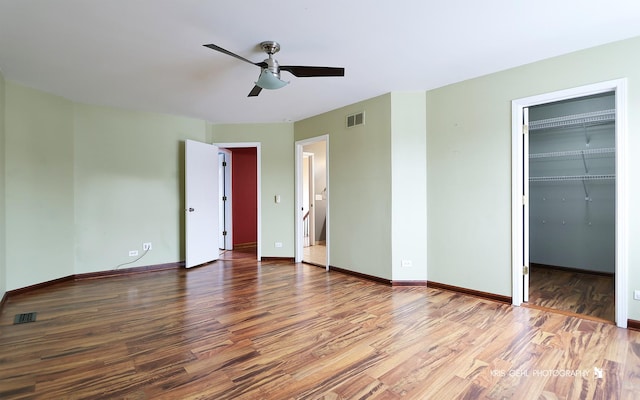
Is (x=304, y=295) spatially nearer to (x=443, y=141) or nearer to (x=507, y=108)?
(x=443, y=141)

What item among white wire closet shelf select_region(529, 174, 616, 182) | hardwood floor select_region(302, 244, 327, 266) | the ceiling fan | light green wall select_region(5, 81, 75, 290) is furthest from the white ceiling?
hardwood floor select_region(302, 244, 327, 266)

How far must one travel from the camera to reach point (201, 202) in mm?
5160

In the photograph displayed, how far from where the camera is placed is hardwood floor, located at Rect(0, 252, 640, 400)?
189cm

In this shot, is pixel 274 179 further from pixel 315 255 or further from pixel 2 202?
pixel 2 202

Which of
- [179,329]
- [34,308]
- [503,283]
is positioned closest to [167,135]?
[34,308]

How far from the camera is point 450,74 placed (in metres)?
3.42

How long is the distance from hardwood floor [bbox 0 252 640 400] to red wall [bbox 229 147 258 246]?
3351mm

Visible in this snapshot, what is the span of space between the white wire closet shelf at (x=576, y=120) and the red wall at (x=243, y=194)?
5222mm

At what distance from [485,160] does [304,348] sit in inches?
107

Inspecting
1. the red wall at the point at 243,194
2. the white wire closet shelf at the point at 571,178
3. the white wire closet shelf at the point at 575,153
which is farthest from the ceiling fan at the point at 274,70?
the red wall at the point at 243,194

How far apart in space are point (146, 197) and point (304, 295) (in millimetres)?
3036

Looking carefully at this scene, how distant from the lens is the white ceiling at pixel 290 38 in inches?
87.1

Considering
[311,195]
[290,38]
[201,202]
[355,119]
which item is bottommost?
[201,202]

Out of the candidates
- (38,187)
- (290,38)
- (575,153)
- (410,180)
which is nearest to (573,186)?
(575,153)
